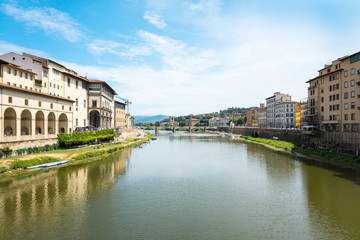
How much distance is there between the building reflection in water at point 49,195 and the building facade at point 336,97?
46606 mm

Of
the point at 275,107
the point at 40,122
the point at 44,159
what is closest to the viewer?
the point at 44,159

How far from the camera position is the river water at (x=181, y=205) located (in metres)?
17.2

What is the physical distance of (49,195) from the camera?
24.6 m

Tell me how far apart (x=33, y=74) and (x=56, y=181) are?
103 ft

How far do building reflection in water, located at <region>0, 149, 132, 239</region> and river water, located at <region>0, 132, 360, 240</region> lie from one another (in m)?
0.08

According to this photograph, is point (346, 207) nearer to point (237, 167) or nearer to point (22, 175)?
point (237, 167)

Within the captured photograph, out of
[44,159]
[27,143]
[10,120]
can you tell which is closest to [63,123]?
[10,120]

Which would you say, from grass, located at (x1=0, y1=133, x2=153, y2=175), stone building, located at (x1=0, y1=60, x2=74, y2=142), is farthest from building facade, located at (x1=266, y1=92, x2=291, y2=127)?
stone building, located at (x1=0, y1=60, x2=74, y2=142)

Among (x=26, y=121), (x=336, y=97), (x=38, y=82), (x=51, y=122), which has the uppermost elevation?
(x=38, y=82)

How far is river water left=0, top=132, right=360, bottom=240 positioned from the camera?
1716 cm

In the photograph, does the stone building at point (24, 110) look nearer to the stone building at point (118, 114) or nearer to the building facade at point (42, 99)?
the building facade at point (42, 99)

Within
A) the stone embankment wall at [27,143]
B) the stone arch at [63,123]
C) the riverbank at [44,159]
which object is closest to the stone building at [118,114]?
the stone arch at [63,123]

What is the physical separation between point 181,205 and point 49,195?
14.3m

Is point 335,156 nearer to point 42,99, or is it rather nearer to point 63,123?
point 42,99
